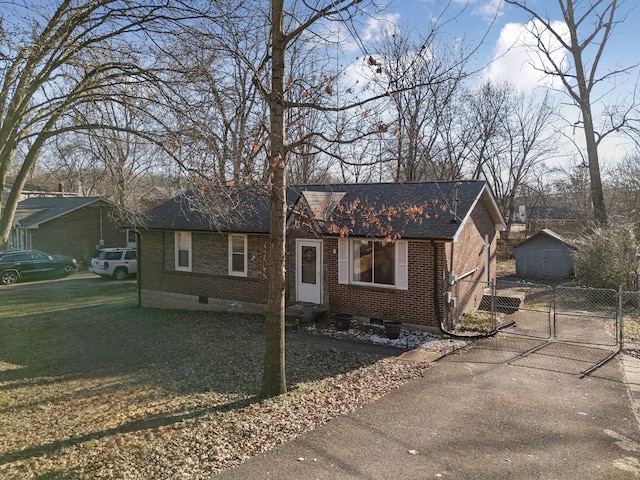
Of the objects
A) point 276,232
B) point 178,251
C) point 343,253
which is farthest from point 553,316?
point 178,251

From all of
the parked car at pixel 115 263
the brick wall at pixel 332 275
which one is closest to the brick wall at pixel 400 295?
the brick wall at pixel 332 275

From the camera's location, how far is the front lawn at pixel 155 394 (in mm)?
5992

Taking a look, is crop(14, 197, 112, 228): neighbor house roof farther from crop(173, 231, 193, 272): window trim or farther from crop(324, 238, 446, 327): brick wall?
crop(324, 238, 446, 327): brick wall

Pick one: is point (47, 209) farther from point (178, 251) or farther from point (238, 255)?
point (238, 255)

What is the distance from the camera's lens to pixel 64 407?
8070 mm

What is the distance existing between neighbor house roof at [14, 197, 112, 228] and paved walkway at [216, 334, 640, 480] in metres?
27.6

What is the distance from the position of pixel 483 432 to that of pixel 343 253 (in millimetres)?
7863

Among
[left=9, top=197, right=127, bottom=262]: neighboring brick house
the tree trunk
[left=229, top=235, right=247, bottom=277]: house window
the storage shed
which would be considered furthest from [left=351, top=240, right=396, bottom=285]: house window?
[left=9, top=197, right=127, bottom=262]: neighboring brick house

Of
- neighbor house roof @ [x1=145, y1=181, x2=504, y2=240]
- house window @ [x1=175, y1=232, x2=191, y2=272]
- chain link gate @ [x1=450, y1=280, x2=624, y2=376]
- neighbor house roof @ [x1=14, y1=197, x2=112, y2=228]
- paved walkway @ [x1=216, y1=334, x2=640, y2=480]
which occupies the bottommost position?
paved walkway @ [x1=216, y1=334, x2=640, y2=480]

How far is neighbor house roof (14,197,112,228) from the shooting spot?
30.9 meters

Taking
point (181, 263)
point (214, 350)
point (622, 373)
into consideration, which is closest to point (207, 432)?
point (214, 350)

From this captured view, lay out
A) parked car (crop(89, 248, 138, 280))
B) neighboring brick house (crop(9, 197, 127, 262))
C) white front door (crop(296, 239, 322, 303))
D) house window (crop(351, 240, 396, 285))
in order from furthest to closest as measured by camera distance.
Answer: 1. neighboring brick house (crop(9, 197, 127, 262))
2. parked car (crop(89, 248, 138, 280))
3. white front door (crop(296, 239, 322, 303))
4. house window (crop(351, 240, 396, 285))

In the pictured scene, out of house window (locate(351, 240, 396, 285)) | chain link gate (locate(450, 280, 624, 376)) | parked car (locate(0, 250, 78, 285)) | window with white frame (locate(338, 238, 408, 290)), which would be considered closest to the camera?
chain link gate (locate(450, 280, 624, 376))

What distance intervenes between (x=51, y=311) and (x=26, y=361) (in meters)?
7.26
